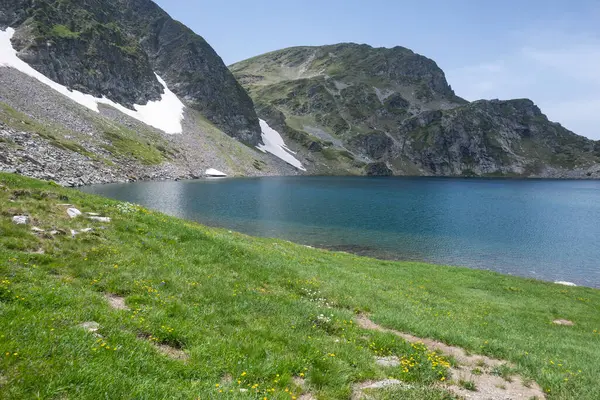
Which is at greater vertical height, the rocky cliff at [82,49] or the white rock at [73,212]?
the rocky cliff at [82,49]

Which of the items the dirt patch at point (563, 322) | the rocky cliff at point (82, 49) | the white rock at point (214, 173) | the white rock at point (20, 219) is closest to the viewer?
the white rock at point (20, 219)

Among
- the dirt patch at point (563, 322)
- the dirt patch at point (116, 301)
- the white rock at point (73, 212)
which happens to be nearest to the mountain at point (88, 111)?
the white rock at point (73, 212)

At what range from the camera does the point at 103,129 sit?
403 ft

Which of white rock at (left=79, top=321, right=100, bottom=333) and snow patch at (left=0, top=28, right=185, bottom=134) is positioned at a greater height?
snow patch at (left=0, top=28, right=185, bottom=134)

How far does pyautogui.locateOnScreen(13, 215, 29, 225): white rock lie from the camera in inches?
542

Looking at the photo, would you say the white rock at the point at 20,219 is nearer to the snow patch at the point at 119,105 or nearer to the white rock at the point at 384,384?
the white rock at the point at 384,384

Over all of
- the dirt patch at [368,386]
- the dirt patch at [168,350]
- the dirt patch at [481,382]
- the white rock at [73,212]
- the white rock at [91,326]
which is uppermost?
the white rock at [73,212]

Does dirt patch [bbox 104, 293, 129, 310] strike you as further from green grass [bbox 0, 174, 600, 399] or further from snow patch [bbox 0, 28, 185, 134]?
snow patch [bbox 0, 28, 185, 134]

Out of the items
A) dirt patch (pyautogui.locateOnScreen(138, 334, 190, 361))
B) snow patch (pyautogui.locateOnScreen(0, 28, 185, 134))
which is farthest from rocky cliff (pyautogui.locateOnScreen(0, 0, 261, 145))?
dirt patch (pyautogui.locateOnScreen(138, 334, 190, 361))

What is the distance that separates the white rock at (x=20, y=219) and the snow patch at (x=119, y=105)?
146450mm

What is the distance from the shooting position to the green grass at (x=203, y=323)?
671cm

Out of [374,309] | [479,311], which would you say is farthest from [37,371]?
[479,311]

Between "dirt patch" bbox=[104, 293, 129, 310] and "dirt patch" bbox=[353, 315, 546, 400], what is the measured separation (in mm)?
6997

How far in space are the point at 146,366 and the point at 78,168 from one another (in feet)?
321
